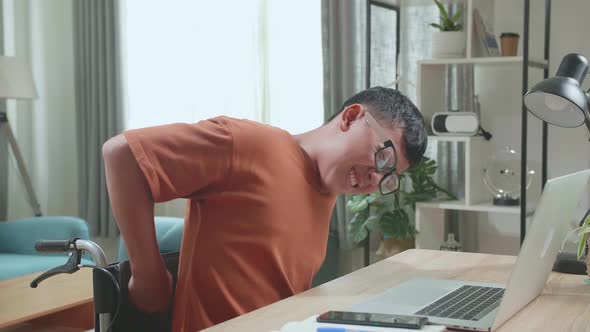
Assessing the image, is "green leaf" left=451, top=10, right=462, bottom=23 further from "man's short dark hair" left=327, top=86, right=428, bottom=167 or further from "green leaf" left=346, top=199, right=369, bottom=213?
"man's short dark hair" left=327, top=86, right=428, bottom=167

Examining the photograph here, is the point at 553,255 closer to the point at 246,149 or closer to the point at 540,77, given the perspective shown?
the point at 246,149

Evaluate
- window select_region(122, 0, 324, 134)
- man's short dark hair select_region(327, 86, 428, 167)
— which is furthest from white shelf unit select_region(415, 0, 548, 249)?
man's short dark hair select_region(327, 86, 428, 167)

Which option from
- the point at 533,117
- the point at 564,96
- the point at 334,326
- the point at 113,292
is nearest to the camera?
the point at 334,326

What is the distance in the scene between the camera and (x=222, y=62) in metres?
4.43

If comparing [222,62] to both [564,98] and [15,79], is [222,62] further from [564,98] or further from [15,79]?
[564,98]

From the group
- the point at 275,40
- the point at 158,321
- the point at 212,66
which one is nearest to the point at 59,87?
the point at 212,66

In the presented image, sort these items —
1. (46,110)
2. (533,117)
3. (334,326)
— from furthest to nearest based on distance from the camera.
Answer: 1. (46,110)
2. (533,117)
3. (334,326)

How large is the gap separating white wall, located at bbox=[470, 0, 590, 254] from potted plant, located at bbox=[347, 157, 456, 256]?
30 centimetres

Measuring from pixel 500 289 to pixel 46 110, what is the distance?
13.4 feet

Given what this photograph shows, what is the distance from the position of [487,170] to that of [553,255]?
195 cm

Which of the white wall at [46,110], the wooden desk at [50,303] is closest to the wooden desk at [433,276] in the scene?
the wooden desk at [50,303]

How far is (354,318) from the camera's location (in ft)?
4.14

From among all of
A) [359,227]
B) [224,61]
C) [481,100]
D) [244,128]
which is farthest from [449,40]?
[244,128]

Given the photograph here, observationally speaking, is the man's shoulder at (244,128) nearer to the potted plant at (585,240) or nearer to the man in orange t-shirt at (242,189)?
the man in orange t-shirt at (242,189)
